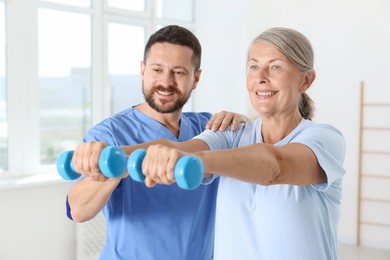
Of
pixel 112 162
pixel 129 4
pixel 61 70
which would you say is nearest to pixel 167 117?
pixel 112 162

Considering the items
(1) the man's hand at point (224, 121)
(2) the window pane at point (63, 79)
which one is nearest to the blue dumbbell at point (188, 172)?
(1) the man's hand at point (224, 121)

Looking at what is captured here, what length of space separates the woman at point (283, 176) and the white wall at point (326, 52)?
150 inches

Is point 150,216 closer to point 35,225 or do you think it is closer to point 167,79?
point 167,79

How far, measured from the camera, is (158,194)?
5.44 ft

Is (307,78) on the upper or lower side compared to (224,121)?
upper

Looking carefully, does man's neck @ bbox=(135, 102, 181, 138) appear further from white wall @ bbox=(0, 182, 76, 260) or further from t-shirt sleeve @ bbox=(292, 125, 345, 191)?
white wall @ bbox=(0, 182, 76, 260)

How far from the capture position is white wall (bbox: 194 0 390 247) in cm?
485

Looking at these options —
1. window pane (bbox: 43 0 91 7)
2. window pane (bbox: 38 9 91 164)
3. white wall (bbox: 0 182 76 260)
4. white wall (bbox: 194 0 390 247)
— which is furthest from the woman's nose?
white wall (bbox: 194 0 390 247)

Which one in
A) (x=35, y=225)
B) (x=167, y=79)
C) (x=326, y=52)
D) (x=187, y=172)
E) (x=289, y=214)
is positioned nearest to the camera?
(x=187, y=172)

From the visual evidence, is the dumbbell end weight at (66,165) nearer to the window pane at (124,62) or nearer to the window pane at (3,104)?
the window pane at (3,104)

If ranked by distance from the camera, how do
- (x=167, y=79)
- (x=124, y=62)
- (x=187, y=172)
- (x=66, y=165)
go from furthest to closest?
(x=124, y=62)
(x=167, y=79)
(x=66, y=165)
(x=187, y=172)

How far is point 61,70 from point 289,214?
10.3 ft

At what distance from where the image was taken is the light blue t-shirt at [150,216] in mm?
1610

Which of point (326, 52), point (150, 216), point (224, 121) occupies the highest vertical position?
point (326, 52)
